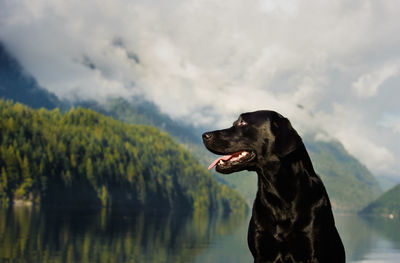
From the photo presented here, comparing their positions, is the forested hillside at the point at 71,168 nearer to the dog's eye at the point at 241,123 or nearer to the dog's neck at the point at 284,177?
the dog's eye at the point at 241,123

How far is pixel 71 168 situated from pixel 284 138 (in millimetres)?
145397

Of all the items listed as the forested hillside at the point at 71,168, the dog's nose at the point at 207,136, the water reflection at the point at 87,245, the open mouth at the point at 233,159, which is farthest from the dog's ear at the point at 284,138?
the forested hillside at the point at 71,168

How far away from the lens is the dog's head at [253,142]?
6180 millimetres

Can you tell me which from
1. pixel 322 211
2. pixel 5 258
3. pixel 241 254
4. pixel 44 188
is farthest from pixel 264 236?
pixel 44 188

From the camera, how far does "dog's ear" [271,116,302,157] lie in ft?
20.1

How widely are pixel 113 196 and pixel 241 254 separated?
9997 centimetres

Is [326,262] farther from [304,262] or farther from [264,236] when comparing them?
[264,236]

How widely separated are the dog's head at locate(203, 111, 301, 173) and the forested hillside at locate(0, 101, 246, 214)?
125 meters

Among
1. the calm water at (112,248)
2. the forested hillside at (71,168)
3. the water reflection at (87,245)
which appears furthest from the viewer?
the forested hillside at (71,168)

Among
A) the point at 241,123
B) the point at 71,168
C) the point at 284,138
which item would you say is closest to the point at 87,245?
the point at 241,123

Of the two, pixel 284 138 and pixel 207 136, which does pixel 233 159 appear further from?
pixel 284 138

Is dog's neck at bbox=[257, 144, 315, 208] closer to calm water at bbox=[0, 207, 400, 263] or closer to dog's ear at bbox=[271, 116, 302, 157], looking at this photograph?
dog's ear at bbox=[271, 116, 302, 157]

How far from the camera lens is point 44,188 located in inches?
5133

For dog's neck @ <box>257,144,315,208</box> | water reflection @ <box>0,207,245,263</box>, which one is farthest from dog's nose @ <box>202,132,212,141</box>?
water reflection @ <box>0,207,245,263</box>
